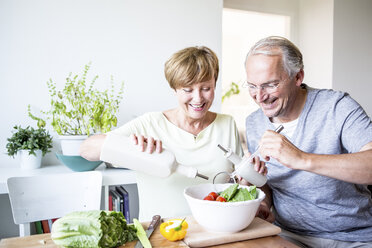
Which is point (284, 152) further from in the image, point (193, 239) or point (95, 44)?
point (95, 44)

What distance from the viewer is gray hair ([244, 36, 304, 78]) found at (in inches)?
52.9

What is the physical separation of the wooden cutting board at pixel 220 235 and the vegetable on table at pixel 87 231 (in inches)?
9.0

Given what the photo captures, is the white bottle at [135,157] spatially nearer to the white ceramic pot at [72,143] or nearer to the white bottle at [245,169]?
the white bottle at [245,169]

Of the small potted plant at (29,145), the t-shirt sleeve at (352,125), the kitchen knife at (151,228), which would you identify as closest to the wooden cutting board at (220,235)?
the kitchen knife at (151,228)

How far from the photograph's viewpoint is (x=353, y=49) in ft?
10.7

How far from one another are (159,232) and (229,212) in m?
0.25

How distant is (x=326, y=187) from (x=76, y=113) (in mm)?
1464

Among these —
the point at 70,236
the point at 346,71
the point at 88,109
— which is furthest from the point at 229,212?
the point at 346,71

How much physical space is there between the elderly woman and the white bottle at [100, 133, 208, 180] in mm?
263

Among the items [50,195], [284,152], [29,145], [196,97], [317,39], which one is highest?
[317,39]

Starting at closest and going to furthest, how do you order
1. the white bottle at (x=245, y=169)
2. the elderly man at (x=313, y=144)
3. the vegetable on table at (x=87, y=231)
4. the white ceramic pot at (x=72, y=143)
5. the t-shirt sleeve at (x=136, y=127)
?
the vegetable on table at (x=87, y=231), the white bottle at (x=245, y=169), the elderly man at (x=313, y=144), the t-shirt sleeve at (x=136, y=127), the white ceramic pot at (x=72, y=143)

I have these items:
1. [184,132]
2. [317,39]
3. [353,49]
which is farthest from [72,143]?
[353,49]

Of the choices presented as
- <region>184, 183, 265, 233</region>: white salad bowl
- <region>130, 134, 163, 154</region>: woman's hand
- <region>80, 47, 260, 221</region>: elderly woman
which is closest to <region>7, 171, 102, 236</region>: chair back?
<region>80, 47, 260, 221</region>: elderly woman

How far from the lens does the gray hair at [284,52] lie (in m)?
1.34
